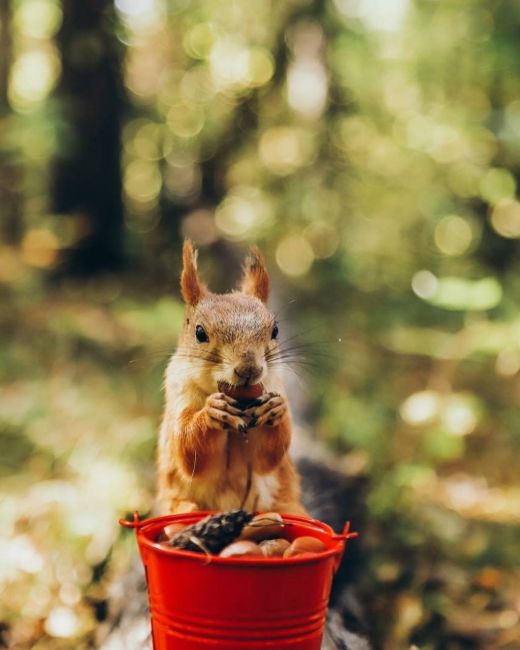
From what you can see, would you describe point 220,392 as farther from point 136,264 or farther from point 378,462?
point 136,264

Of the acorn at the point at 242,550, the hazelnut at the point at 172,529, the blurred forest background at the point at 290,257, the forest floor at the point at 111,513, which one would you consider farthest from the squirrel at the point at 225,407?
the blurred forest background at the point at 290,257

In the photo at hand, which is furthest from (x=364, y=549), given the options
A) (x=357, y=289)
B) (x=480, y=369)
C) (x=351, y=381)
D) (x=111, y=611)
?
(x=357, y=289)

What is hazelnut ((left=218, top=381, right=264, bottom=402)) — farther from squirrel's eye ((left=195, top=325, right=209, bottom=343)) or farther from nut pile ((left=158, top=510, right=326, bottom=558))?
nut pile ((left=158, top=510, right=326, bottom=558))

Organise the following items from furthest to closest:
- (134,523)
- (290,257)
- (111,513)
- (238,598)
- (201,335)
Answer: (290,257)
(111,513)
(201,335)
(134,523)
(238,598)

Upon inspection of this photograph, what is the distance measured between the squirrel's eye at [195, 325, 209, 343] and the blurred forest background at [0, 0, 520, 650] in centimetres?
111

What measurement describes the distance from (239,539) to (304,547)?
0.14 meters

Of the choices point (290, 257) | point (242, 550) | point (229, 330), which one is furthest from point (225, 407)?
point (290, 257)

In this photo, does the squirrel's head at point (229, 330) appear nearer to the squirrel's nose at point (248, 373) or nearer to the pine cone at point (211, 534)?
the squirrel's nose at point (248, 373)

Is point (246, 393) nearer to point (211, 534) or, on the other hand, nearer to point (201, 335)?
point (201, 335)

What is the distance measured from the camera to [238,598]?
1689mm

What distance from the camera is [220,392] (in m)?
1.85

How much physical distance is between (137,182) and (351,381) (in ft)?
11.7

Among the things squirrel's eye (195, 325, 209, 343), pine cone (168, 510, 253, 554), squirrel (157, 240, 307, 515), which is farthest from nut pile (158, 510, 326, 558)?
squirrel's eye (195, 325, 209, 343)

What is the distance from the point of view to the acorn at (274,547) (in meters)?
1.77
